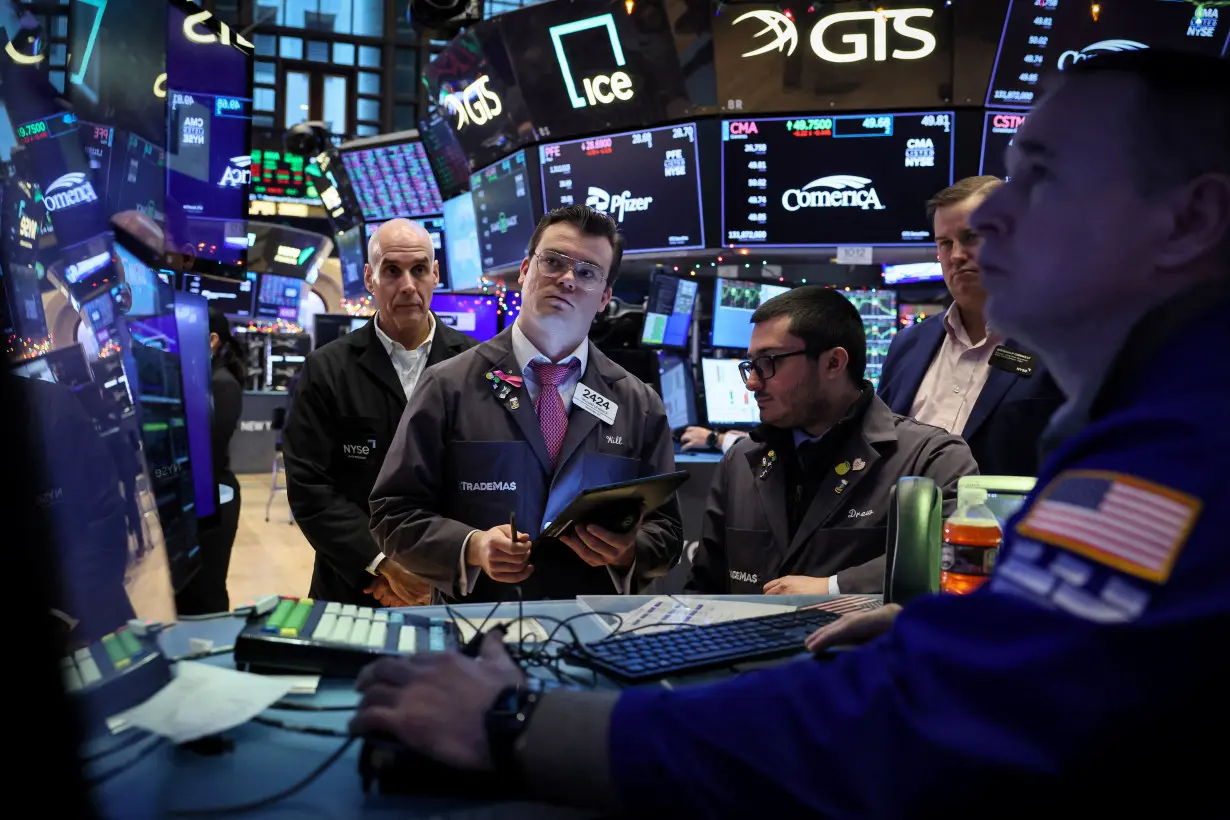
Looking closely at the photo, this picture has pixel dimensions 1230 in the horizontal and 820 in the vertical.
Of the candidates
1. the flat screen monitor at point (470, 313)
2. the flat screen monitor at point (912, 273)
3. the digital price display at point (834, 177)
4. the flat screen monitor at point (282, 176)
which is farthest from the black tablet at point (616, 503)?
the flat screen monitor at point (282, 176)

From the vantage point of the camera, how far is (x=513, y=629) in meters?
1.39

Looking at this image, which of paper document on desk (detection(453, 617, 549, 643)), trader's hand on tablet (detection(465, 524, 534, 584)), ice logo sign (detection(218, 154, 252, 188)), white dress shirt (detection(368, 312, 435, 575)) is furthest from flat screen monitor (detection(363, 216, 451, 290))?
paper document on desk (detection(453, 617, 549, 643))

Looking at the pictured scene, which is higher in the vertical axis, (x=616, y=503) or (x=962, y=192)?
(x=962, y=192)

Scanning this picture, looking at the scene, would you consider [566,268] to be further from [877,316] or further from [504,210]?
[504,210]

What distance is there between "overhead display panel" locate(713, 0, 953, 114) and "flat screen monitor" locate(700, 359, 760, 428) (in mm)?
1371

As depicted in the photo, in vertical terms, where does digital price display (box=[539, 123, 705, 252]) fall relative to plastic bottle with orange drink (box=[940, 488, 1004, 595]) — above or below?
above

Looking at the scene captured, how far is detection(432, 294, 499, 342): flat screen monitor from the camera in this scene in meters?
6.16

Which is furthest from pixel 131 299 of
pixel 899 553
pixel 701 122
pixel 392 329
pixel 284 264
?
pixel 284 264

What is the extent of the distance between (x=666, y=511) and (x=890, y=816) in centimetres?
163

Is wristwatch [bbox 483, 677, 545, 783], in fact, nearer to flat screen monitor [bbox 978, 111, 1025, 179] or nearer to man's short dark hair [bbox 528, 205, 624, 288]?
man's short dark hair [bbox 528, 205, 624, 288]

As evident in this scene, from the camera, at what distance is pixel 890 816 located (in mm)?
651

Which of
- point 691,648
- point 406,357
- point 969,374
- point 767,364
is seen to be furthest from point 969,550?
point 406,357

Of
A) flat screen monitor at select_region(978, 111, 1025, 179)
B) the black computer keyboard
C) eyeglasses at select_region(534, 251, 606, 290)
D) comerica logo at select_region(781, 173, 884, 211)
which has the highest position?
flat screen monitor at select_region(978, 111, 1025, 179)

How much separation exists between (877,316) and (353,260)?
616 centimetres
